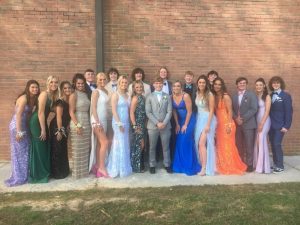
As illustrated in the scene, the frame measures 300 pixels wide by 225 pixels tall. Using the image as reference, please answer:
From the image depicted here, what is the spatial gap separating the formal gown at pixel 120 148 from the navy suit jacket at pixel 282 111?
2.85 m

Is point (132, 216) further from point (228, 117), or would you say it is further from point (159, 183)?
point (228, 117)

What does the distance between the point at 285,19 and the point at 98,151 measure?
522 centimetres

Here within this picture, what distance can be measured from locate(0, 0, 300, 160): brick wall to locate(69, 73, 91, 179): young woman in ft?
4.52

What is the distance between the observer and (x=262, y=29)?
7.47 m

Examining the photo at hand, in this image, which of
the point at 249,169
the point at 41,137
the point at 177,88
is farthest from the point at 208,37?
the point at 41,137

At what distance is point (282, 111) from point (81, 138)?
3.86 meters

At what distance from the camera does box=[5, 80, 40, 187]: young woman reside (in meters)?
5.56

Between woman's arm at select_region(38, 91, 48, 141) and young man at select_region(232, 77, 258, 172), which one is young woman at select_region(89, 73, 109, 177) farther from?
young man at select_region(232, 77, 258, 172)

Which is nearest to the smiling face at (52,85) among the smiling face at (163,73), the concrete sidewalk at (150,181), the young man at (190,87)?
the concrete sidewalk at (150,181)

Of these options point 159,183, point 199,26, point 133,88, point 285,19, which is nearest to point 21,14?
point 133,88

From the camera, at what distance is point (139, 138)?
6.23 meters

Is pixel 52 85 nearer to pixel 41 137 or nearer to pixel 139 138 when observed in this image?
pixel 41 137

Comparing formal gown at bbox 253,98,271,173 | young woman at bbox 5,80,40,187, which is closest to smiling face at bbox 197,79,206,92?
formal gown at bbox 253,98,271,173

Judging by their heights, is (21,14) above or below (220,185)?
→ above
